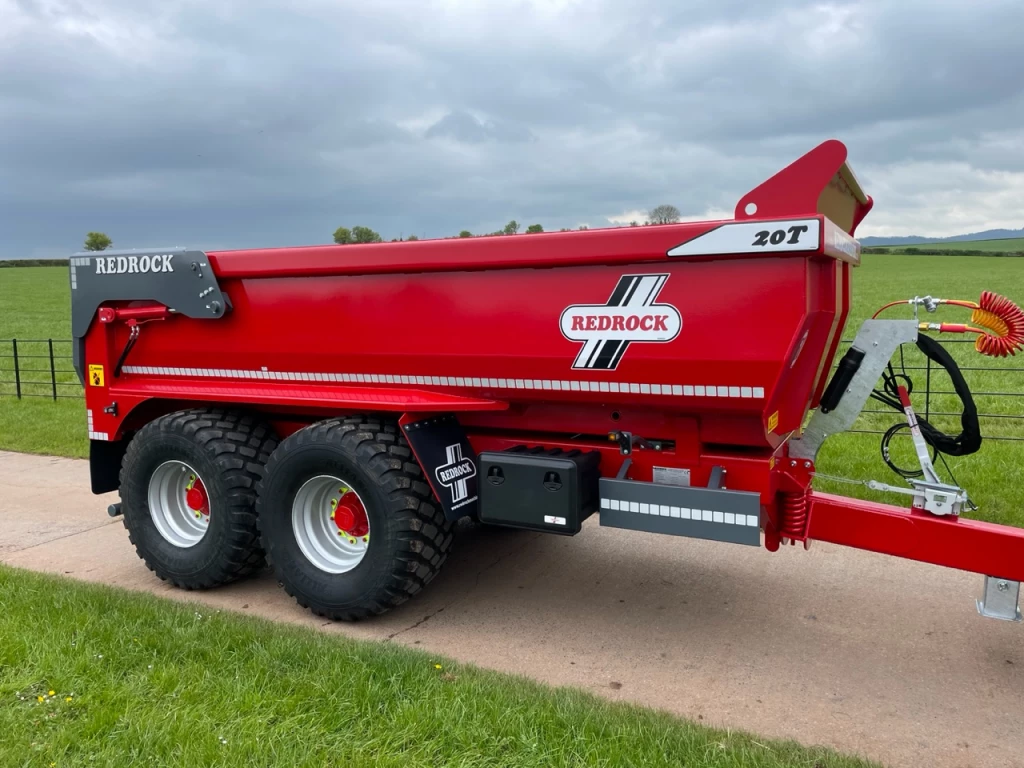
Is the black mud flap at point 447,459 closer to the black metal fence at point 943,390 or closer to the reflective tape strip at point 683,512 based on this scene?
the reflective tape strip at point 683,512

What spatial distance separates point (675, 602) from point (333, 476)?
6.70ft

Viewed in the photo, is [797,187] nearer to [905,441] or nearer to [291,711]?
[291,711]

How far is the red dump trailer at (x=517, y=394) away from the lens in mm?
3557

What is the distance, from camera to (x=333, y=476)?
14.3 ft

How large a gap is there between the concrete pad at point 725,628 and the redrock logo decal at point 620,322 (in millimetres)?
1482

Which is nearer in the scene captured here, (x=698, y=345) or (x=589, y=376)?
(x=698, y=345)

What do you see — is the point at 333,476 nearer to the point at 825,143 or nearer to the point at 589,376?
the point at 589,376

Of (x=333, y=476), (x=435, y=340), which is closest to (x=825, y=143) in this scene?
(x=435, y=340)

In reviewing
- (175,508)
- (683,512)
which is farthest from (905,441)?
(175,508)

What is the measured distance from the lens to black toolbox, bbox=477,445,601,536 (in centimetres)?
396

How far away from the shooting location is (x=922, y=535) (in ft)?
12.2

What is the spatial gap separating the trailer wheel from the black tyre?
0.87 ft

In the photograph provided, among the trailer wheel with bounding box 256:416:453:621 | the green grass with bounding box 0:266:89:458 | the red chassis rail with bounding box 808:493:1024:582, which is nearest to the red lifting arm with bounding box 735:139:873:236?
the red chassis rail with bounding box 808:493:1024:582

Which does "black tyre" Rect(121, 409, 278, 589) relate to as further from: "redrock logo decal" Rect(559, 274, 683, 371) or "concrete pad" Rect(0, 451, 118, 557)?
"redrock logo decal" Rect(559, 274, 683, 371)
